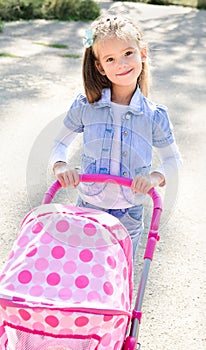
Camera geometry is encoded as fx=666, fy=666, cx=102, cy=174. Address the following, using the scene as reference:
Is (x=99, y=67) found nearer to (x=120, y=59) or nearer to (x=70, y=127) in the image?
(x=120, y=59)

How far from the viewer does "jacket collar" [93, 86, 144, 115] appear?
2.41 meters

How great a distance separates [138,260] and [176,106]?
9.33 feet

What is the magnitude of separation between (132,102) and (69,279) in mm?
744

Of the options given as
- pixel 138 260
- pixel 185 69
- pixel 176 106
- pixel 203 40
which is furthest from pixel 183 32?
pixel 138 260

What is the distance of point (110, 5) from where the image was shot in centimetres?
1278

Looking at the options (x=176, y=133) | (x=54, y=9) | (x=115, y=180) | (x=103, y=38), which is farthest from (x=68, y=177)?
(x=54, y=9)

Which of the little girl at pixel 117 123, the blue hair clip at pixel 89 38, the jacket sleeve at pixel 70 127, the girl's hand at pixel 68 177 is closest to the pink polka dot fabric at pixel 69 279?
the girl's hand at pixel 68 177

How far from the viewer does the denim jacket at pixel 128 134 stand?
2.41 metres

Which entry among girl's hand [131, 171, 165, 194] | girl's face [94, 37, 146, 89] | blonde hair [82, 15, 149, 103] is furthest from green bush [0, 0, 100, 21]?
girl's hand [131, 171, 165, 194]

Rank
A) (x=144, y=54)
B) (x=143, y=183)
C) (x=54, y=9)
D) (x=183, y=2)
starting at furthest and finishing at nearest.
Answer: (x=183, y=2) < (x=54, y=9) < (x=144, y=54) < (x=143, y=183)

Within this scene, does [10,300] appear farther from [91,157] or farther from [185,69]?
[185,69]

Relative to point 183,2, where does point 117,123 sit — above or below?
above

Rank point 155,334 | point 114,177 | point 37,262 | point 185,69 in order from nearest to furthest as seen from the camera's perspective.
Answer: point 37,262, point 114,177, point 155,334, point 185,69

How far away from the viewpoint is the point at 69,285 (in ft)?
6.48
